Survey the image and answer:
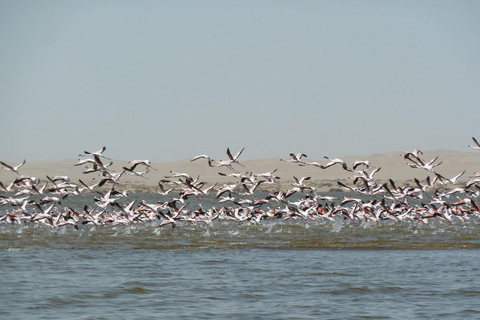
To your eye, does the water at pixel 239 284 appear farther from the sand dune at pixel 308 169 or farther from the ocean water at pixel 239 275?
the sand dune at pixel 308 169

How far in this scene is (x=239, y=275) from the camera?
21438 millimetres

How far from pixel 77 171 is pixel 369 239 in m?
166

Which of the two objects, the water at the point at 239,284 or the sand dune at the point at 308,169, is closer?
the water at the point at 239,284

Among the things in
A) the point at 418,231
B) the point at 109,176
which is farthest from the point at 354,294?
the point at 418,231

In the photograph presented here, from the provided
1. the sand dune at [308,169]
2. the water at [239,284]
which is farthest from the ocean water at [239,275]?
the sand dune at [308,169]

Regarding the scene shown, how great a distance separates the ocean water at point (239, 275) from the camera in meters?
16.5

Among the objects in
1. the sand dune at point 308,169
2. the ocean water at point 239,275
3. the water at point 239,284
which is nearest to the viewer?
the water at point 239,284

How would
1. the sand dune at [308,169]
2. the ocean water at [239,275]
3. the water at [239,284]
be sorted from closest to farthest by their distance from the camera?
1. the water at [239,284]
2. the ocean water at [239,275]
3. the sand dune at [308,169]

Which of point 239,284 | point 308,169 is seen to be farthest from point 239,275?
point 308,169

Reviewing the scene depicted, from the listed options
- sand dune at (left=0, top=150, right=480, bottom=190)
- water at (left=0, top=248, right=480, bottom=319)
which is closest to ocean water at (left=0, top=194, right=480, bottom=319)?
water at (left=0, top=248, right=480, bottom=319)

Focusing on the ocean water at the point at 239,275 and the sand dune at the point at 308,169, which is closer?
the ocean water at the point at 239,275

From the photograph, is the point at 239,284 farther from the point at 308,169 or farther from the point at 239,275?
the point at 308,169

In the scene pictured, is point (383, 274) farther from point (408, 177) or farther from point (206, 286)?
point (408, 177)

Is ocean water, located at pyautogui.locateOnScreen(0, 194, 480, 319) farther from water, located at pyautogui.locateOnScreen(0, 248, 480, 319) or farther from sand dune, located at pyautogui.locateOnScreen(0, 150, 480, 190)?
sand dune, located at pyautogui.locateOnScreen(0, 150, 480, 190)
